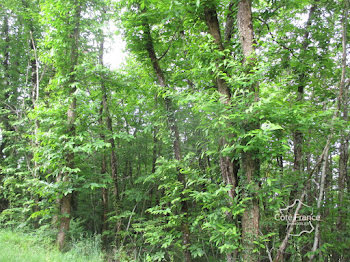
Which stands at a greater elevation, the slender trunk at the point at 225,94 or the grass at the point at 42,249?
the slender trunk at the point at 225,94

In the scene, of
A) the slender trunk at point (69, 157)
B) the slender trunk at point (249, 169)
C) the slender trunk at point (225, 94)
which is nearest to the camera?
the slender trunk at point (249, 169)

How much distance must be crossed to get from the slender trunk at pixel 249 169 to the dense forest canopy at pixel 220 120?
0.02m

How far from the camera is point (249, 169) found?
3.93 m

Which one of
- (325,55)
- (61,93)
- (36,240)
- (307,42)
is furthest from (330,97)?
(36,240)

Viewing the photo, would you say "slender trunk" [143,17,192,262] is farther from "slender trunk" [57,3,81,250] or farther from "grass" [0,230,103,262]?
"grass" [0,230,103,262]

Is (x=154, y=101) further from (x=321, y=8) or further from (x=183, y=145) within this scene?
(x=321, y=8)

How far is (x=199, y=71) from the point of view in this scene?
180 inches

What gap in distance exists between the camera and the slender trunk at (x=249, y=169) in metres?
3.71

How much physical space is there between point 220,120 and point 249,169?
99 centimetres

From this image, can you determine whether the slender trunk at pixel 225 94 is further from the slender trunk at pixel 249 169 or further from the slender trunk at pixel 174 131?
the slender trunk at pixel 174 131

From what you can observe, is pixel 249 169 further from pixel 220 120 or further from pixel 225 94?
pixel 225 94

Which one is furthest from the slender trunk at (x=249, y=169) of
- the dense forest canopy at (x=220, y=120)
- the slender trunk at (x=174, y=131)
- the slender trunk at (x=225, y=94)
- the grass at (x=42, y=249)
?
the grass at (x=42, y=249)

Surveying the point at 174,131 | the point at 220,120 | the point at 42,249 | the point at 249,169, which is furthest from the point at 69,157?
the point at 249,169

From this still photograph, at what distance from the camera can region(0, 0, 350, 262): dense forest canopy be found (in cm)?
377
